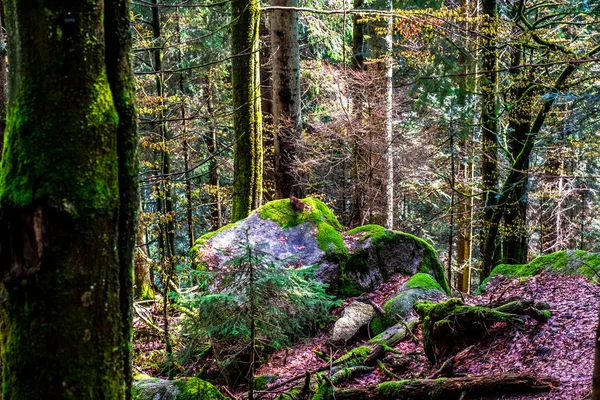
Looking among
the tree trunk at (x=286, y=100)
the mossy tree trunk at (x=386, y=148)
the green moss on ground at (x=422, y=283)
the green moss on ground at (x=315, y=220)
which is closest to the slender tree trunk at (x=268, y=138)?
the tree trunk at (x=286, y=100)

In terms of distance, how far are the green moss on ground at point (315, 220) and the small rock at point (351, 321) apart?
1.37 meters

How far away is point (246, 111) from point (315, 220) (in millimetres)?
2527

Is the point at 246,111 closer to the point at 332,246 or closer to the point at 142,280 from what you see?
the point at 332,246

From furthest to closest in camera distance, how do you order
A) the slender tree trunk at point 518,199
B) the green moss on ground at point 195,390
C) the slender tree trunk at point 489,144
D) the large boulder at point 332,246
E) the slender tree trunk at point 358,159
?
the slender tree trunk at point 358,159, the slender tree trunk at point 518,199, the slender tree trunk at point 489,144, the large boulder at point 332,246, the green moss on ground at point 195,390

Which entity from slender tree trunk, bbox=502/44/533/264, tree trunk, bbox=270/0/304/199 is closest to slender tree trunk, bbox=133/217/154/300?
tree trunk, bbox=270/0/304/199

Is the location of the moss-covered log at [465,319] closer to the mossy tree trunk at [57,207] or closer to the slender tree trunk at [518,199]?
the mossy tree trunk at [57,207]

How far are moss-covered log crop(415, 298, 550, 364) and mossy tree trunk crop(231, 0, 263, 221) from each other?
5.09 metres

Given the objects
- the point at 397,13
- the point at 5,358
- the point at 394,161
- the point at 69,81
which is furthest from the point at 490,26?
the point at 5,358

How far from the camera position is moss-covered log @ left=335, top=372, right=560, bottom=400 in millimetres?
3535

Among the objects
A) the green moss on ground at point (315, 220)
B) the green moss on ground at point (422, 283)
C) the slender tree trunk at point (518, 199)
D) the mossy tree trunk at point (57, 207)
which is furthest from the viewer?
the slender tree trunk at point (518, 199)

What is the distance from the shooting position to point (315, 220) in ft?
28.2

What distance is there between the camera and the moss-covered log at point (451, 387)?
11.6ft

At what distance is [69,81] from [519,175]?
10.3m

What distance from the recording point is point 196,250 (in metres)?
7.55
